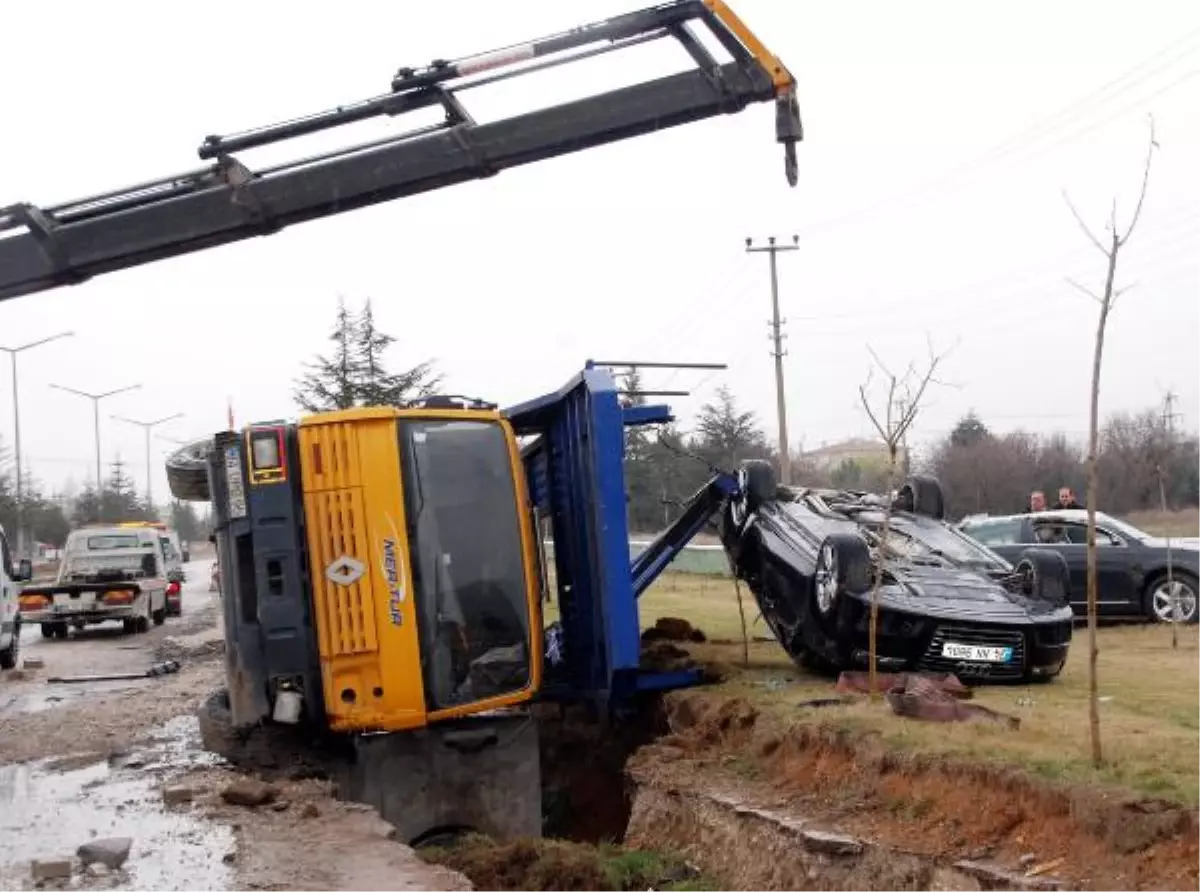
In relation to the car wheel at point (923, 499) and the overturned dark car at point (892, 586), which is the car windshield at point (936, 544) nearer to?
the overturned dark car at point (892, 586)

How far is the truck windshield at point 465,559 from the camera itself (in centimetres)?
849

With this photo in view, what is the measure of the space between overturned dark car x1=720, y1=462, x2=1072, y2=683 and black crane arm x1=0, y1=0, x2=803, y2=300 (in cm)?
319

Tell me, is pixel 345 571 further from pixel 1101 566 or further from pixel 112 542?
pixel 112 542

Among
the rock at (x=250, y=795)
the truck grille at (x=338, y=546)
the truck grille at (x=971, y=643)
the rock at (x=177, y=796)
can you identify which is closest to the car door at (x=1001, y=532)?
the truck grille at (x=971, y=643)

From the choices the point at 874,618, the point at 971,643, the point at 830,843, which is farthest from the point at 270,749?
the point at 971,643

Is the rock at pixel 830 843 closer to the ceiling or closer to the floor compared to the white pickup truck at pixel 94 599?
closer to the floor

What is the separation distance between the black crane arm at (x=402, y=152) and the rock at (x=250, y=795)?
374cm

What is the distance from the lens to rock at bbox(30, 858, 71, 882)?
6.45 metres

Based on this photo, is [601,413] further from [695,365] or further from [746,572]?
[746,572]

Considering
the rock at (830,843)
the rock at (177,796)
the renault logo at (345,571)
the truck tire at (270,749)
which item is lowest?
the rock at (830,843)

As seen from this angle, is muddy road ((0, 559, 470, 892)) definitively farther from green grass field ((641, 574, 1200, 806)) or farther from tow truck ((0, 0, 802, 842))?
green grass field ((641, 574, 1200, 806))

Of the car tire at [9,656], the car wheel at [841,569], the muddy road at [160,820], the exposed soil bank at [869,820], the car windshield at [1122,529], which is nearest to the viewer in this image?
the exposed soil bank at [869,820]

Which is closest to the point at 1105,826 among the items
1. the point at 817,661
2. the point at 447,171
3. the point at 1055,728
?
the point at 1055,728

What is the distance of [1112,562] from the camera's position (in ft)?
56.1
